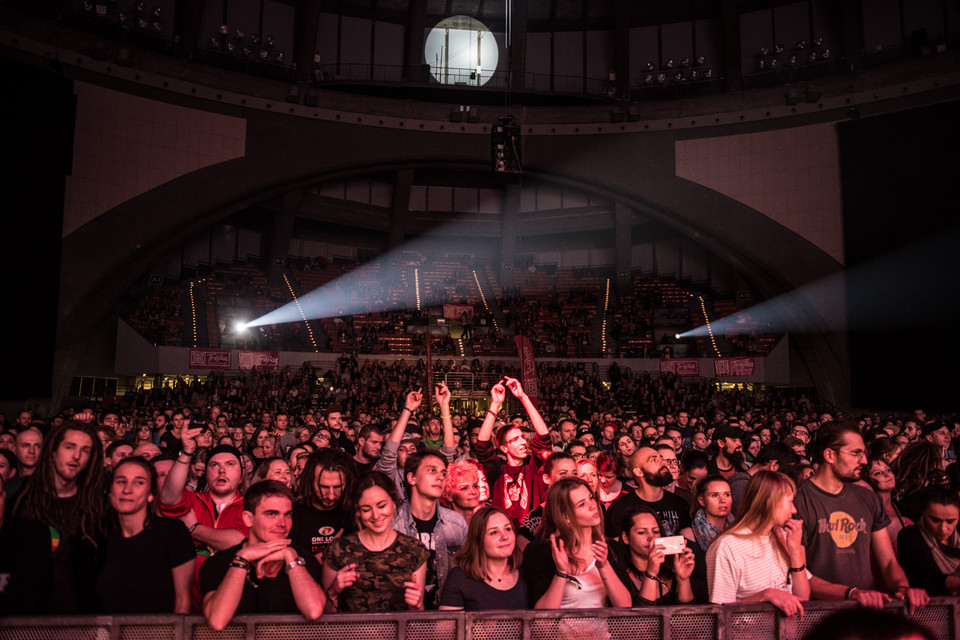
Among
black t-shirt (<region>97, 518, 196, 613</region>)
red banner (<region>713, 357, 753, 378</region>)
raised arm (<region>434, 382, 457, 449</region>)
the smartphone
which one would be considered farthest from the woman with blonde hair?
red banner (<region>713, 357, 753, 378</region>)

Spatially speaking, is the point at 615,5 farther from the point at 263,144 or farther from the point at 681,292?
the point at 263,144

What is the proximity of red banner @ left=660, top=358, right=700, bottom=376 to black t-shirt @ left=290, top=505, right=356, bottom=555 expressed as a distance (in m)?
21.5

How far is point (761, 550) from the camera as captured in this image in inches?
131

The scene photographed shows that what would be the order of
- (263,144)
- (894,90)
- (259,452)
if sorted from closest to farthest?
(259,452), (894,90), (263,144)

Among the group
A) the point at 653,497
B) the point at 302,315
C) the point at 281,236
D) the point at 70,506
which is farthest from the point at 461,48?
the point at 70,506

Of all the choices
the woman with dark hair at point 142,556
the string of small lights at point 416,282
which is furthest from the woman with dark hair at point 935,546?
the string of small lights at point 416,282

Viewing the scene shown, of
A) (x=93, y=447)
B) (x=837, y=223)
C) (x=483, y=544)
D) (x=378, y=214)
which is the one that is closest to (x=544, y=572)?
(x=483, y=544)

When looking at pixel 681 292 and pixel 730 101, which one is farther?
pixel 681 292

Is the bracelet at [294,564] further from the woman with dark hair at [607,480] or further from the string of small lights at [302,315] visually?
the string of small lights at [302,315]

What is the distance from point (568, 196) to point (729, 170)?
27.1 ft

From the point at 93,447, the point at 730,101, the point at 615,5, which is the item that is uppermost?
the point at 615,5

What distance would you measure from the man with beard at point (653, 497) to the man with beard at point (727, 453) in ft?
4.72

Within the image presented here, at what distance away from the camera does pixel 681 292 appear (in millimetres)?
30812

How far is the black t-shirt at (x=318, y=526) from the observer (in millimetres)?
4036
